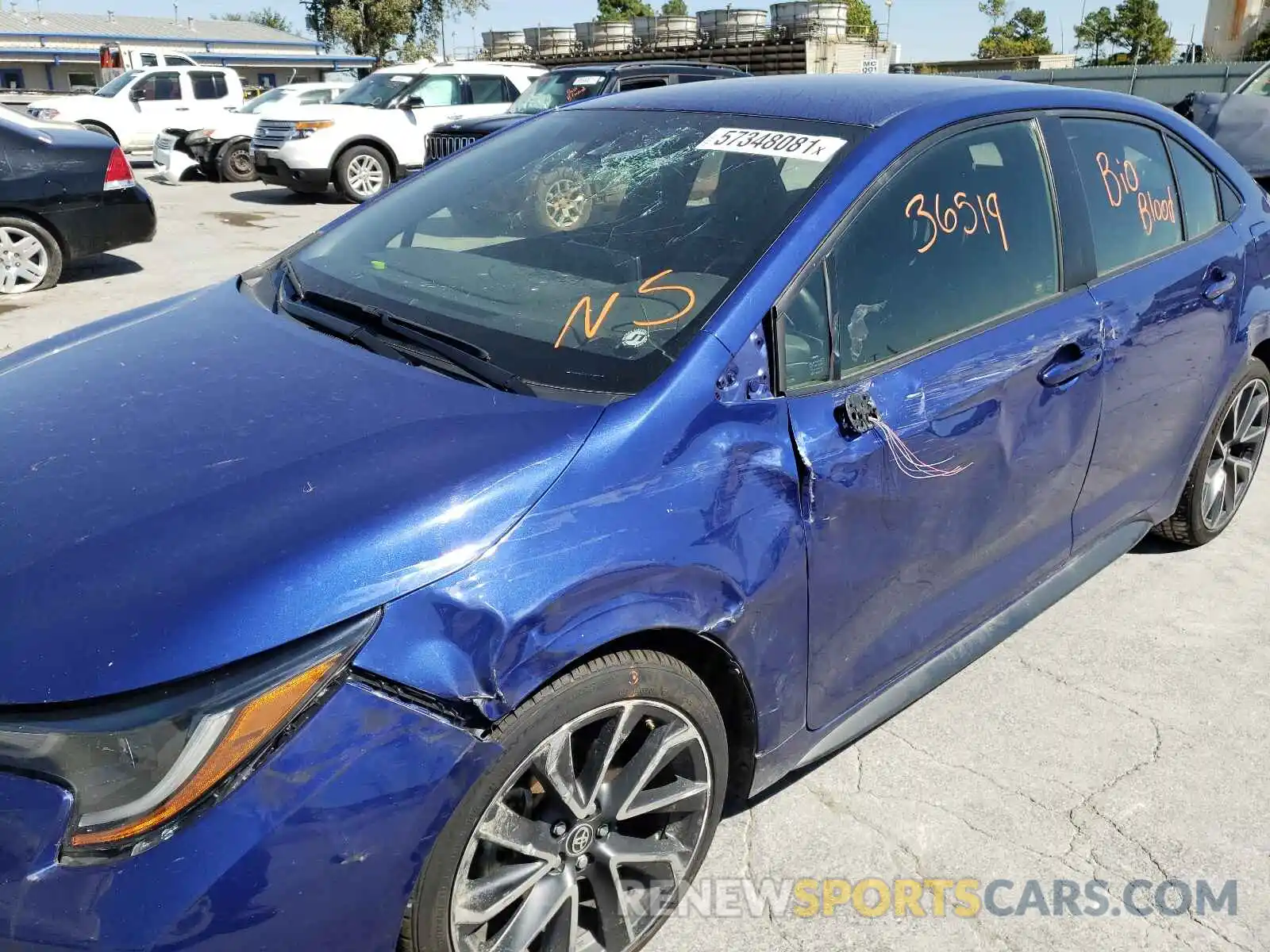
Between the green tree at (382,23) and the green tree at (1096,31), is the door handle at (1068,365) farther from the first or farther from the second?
the green tree at (1096,31)

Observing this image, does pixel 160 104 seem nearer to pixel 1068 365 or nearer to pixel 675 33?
pixel 1068 365

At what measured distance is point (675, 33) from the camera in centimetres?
4119

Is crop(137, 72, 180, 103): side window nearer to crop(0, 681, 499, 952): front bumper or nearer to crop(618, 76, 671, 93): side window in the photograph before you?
crop(618, 76, 671, 93): side window

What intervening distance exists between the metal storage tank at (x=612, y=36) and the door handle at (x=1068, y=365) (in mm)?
43146

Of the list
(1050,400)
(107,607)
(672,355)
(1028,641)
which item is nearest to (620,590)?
(672,355)

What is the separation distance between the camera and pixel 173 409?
2.25 meters

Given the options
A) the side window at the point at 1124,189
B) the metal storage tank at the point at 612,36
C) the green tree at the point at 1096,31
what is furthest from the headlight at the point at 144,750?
the green tree at the point at 1096,31

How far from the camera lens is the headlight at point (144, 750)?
1.54m

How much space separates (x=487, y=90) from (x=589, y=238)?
13046 millimetres

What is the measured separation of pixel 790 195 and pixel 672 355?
579 millimetres

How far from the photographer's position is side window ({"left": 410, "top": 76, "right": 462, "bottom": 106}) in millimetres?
14258

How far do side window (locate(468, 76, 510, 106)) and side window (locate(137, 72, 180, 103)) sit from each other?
658 cm

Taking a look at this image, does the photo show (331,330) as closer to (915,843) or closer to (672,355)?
(672,355)

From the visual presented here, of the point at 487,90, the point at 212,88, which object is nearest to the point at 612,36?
the point at 212,88
